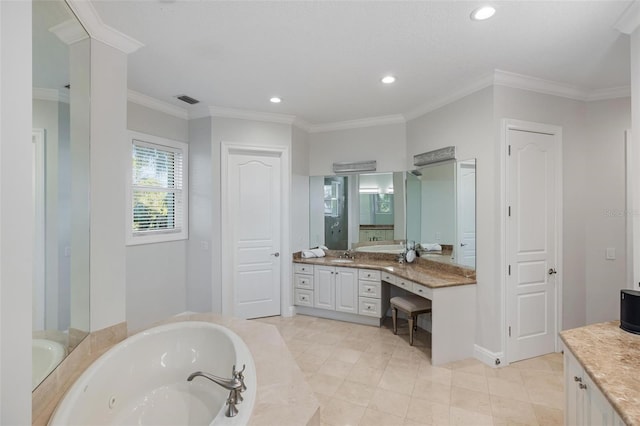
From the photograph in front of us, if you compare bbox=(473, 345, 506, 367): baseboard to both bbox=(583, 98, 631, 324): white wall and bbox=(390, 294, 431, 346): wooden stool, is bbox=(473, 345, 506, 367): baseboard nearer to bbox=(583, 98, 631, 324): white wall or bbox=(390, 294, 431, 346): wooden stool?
bbox=(390, 294, 431, 346): wooden stool

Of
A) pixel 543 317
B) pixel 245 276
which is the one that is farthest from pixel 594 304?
pixel 245 276

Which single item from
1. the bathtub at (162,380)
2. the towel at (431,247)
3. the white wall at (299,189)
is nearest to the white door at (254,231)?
the white wall at (299,189)

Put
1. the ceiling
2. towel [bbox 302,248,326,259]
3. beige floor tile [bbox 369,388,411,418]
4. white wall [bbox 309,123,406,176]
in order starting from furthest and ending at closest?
1. towel [bbox 302,248,326,259]
2. white wall [bbox 309,123,406,176]
3. beige floor tile [bbox 369,388,411,418]
4. the ceiling

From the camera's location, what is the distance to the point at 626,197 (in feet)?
9.93

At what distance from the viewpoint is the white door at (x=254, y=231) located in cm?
391

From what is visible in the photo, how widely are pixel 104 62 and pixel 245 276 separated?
270cm

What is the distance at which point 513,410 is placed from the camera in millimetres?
2199

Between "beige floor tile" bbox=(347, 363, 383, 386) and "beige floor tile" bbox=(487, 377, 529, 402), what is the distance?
90cm

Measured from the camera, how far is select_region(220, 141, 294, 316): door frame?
12.4 feet

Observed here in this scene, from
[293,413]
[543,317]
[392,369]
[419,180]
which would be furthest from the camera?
[419,180]

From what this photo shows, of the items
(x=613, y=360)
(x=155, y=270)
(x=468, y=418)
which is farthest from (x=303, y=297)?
(x=613, y=360)

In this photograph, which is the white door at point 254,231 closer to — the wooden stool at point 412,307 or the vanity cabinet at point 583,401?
the wooden stool at point 412,307

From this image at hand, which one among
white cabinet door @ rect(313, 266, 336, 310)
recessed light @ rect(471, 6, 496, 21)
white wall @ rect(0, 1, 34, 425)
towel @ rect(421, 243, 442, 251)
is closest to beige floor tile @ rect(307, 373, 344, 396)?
white cabinet door @ rect(313, 266, 336, 310)

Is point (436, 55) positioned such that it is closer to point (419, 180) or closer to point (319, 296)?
point (419, 180)
